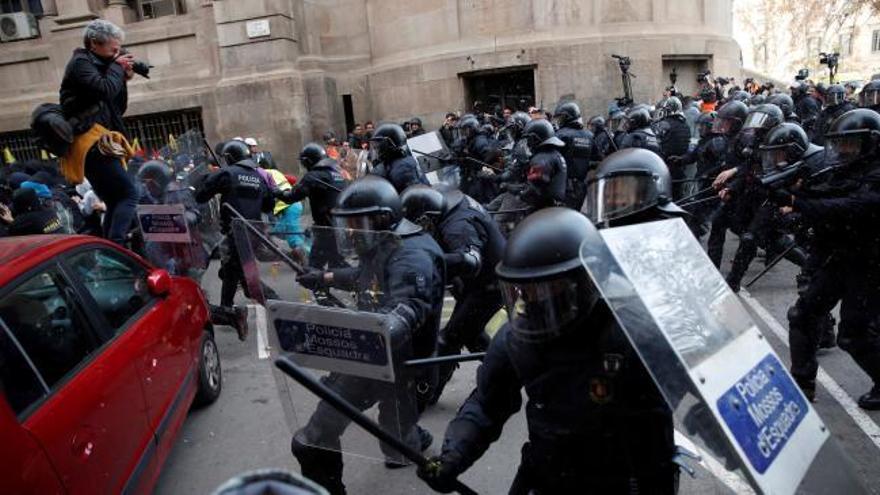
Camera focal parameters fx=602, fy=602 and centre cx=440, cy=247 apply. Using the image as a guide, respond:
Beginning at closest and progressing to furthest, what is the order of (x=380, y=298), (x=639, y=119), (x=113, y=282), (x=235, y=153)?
(x=380, y=298), (x=113, y=282), (x=235, y=153), (x=639, y=119)

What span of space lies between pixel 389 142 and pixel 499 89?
31.3ft

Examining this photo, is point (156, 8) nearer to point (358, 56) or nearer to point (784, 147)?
point (358, 56)

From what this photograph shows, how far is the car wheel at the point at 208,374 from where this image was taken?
14.8 ft

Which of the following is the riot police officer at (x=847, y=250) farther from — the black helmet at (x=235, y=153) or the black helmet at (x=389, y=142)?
the black helmet at (x=235, y=153)

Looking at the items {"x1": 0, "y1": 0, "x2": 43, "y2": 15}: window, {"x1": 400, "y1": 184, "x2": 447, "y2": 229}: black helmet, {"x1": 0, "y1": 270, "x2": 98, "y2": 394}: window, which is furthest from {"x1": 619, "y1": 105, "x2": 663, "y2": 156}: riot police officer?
{"x1": 0, "y1": 0, "x2": 43, "y2": 15}: window

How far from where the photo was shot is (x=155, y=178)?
598cm

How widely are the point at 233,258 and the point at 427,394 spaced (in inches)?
131

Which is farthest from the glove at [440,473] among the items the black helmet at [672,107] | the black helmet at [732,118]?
the black helmet at [672,107]

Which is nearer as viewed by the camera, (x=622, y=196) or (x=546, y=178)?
(x=622, y=196)

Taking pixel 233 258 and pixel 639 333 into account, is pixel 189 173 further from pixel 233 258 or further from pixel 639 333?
pixel 639 333

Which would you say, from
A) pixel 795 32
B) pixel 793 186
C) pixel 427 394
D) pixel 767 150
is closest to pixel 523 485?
pixel 427 394

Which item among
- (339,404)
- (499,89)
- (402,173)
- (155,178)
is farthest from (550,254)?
(499,89)

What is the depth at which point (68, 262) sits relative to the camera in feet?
10.3

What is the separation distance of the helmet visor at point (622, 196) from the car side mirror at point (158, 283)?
274 cm
